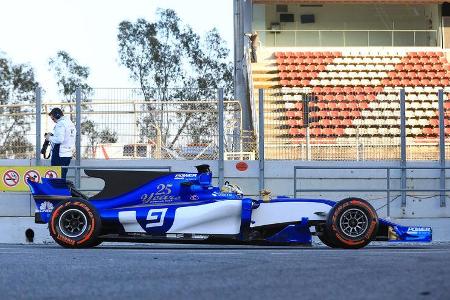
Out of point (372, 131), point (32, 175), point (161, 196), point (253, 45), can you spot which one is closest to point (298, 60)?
point (253, 45)

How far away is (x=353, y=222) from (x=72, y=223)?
11.6 ft

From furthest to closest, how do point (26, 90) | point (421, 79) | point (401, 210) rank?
point (26, 90) < point (421, 79) < point (401, 210)

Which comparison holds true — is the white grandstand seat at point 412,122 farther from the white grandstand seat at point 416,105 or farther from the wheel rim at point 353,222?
the wheel rim at point 353,222

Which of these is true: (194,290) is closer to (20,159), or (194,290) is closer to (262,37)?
(20,159)

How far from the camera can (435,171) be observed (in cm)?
1867

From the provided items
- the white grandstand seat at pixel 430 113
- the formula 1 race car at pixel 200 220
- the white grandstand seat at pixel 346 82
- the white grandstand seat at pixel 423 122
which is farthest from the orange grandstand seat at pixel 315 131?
the white grandstand seat at pixel 346 82

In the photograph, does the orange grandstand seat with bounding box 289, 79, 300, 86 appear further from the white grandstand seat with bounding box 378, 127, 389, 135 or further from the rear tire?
the rear tire

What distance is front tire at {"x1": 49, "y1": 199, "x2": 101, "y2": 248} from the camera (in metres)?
13.1

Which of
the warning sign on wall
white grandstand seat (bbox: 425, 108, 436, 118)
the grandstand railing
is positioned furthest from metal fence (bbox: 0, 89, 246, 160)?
the grandstand railing

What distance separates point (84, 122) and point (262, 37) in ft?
44.6

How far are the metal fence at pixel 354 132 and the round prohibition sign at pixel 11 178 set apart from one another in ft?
14.3

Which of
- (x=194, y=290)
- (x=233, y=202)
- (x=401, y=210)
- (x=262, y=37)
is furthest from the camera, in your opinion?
(x=262, y=37)

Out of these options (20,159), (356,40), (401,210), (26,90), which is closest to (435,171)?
(401,210)

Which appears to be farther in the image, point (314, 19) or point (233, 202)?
point (314, 19)
